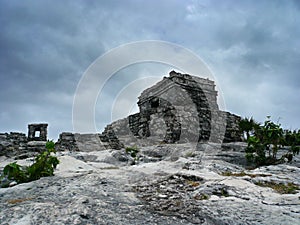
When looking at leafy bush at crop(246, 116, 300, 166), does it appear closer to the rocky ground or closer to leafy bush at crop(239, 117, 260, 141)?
the rocky ground

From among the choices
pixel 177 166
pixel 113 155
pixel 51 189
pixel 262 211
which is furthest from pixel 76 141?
pixel 262 211

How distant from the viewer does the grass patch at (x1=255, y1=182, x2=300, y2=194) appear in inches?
→ 160

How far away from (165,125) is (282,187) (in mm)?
8454

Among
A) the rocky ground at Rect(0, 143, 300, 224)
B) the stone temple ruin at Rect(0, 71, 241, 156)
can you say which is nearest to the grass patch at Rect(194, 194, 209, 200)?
the rocky ground at Rect(0, 143, 300, 224)

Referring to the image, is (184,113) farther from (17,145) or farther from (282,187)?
(282,187)

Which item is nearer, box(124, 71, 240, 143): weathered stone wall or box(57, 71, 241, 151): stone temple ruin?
box(57, 71, 241, 151): stone temple ruin

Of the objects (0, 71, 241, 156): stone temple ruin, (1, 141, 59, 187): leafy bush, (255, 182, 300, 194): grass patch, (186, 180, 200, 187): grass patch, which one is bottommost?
(255, 182, 300, 194): grass patch

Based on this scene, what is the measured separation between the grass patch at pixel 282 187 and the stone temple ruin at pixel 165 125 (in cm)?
739

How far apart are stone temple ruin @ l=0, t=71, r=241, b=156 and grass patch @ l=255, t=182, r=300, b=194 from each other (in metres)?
7.39

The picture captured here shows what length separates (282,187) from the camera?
4340 millimetres

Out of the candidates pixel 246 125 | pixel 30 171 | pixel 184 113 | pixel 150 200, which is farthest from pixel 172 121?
pixel 150 200

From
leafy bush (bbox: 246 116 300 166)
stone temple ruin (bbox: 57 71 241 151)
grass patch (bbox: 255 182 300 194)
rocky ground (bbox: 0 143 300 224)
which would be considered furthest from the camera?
stone temple ruin (bbox: 57 71 241 151)

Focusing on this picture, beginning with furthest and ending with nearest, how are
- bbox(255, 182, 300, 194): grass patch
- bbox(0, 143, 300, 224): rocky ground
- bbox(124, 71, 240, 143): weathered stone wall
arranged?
1. bbox(124, 71, 240, 143): weathered stone wall
2. bbox(255, 182, 300, 194): grass patch
3. bbox(0, 143, 300, 224): rocky ground

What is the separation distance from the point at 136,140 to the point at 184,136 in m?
2.30
